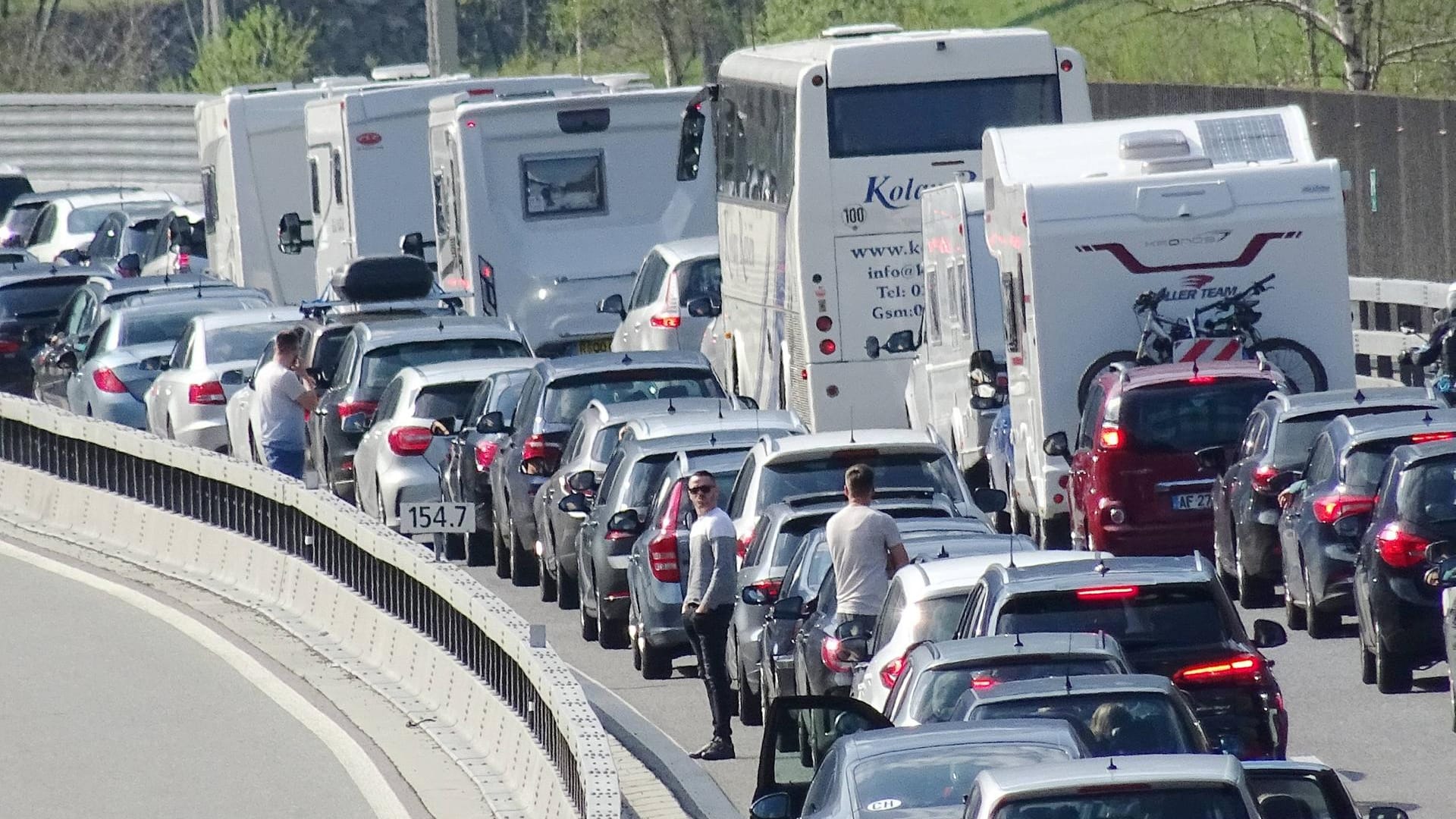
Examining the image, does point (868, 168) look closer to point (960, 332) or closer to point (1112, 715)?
point (960, 332)

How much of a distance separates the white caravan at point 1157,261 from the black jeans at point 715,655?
676cm

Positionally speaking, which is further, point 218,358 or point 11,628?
point 218,358

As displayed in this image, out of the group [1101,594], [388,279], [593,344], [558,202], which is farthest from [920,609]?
[388,279]

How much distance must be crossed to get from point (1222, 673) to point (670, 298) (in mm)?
17482

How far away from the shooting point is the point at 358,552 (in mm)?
20438

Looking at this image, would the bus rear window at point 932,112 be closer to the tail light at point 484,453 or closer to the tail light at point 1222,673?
the tail light at point 484,453

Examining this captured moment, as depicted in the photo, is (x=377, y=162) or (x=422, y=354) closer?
(x=422, y=354)

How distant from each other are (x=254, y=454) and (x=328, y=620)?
6690mm

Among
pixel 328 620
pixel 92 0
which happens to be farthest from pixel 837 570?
pixel 92 0

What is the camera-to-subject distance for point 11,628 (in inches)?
891

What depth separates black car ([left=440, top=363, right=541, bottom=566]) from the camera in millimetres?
23500

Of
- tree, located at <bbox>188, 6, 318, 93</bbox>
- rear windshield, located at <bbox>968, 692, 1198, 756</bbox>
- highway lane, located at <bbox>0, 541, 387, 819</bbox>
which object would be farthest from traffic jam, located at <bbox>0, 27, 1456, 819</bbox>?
Answer: tree, located at <bbox>188, 6, 318, 93</bbox>

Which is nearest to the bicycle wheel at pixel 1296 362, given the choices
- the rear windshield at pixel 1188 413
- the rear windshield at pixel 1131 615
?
the rear windshield at pixel 1188 413

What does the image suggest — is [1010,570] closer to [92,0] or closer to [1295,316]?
[1295,316]
